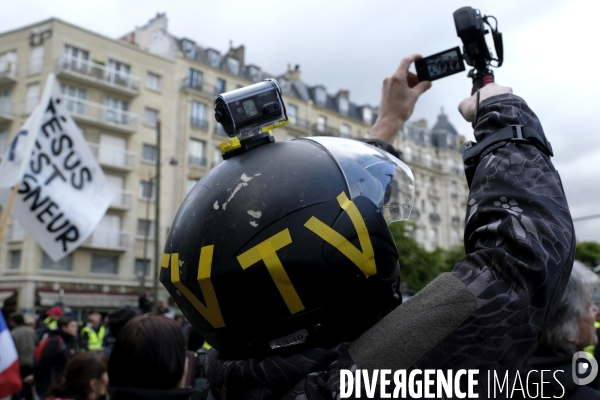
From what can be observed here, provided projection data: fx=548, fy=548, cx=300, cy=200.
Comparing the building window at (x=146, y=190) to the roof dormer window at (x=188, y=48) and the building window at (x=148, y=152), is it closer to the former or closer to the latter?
the building window at (x=148, y=152)

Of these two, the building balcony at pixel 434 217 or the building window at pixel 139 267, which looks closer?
the building window at pixel 139 267

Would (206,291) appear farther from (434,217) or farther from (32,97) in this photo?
(434,217)

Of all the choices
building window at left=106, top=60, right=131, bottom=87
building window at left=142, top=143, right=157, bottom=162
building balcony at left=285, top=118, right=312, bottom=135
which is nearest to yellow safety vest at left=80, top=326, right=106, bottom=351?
building window at left=142, top=143, right=157, bottom=162

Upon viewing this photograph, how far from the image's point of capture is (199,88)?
3133 cm

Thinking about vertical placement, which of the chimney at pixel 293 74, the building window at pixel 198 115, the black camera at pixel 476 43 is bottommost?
the black camera at pixel 476 43

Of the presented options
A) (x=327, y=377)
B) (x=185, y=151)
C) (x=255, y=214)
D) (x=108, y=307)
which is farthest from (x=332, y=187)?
(x=185, y=151)

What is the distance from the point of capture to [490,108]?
1091 mm

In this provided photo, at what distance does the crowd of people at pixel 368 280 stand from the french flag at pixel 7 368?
2.96 meters

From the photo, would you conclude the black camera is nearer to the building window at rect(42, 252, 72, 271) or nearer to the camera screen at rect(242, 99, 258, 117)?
the camera screen at rect(242, 99, 258, 117)

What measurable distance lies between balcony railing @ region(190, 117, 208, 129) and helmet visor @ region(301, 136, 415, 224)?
98.6 ft

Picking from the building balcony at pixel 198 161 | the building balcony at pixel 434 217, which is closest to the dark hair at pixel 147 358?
the building balcony at pixel 198 161

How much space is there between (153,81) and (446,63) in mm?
29525

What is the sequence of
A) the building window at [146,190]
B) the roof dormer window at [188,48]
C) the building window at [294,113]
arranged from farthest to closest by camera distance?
the building window at [294,113] < the roof dormer window at [188,48] < the building window at [146,190]

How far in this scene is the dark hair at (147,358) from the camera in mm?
2301
